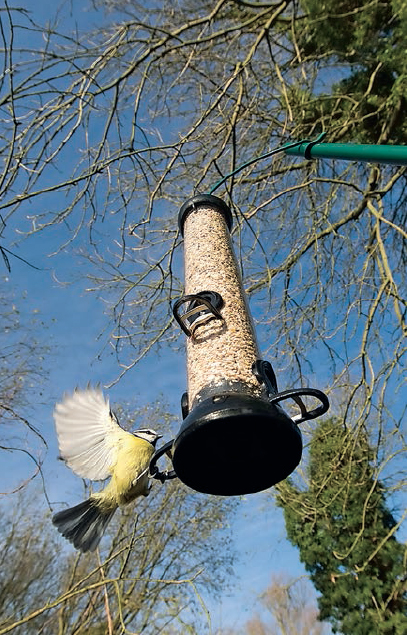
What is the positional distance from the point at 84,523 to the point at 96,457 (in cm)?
38

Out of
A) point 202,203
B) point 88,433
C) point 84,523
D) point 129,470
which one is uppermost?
point 202,203

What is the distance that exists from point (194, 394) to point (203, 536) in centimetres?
1108

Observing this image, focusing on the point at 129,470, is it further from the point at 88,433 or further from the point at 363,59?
the point at 363,59

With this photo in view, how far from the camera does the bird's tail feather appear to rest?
9.67ft

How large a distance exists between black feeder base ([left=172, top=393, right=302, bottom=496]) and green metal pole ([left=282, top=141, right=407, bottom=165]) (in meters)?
0.88

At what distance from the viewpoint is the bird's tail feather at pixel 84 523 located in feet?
9.67

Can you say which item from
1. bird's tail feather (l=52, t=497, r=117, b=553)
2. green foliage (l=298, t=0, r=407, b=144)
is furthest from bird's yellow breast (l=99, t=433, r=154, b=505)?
green foliage (l=298, t=0, r=407, b=144)

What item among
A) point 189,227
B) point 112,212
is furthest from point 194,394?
point 112,212

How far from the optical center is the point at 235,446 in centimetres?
184

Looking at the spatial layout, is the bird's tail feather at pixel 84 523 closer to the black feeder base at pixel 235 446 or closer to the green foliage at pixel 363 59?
the black feeder base at pixel 235 446

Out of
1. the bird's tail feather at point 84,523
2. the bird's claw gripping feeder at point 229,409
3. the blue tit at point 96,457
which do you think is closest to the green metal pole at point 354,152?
the bird's claw gripping feeder at point 229,409

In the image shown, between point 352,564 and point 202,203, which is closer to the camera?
point 202,203

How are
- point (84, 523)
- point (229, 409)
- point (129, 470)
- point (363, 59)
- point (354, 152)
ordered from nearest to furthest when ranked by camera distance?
point (229, 409)
point (354, 152)
point (129, 470)
point (84, 523)
point (363, 59)

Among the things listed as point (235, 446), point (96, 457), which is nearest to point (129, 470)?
point (96, 457)
